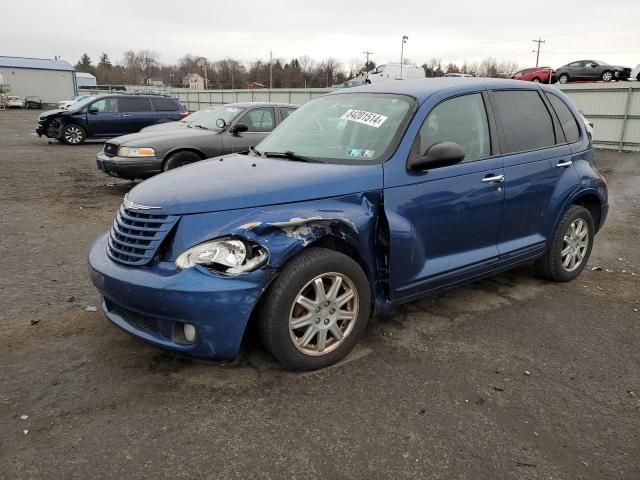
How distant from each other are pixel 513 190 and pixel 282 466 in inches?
112

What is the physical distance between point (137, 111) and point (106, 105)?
4.06 ft

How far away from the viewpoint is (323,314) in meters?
3.19

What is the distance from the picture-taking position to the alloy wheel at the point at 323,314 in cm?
310

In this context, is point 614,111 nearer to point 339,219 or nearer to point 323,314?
point 339,219

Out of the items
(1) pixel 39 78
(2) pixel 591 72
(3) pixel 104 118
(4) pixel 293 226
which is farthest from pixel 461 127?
(1) pixel 39 78

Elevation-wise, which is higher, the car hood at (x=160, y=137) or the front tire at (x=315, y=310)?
the car hood at (x=160, y=137)

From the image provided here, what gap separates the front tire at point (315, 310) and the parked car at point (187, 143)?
6.06m

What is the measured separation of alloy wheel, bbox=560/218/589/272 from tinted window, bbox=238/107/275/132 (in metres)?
6.07

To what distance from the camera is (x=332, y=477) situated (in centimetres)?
235

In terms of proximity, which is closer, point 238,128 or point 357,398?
point 357,398

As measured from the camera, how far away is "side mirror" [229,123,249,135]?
28.6 ft

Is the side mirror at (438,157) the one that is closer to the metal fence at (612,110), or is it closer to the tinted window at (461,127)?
the tinted window at (461,127)

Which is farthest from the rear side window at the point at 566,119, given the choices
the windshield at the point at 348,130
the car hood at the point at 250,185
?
the car hood at the point at 250,185

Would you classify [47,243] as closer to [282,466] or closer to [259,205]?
[259,205]
